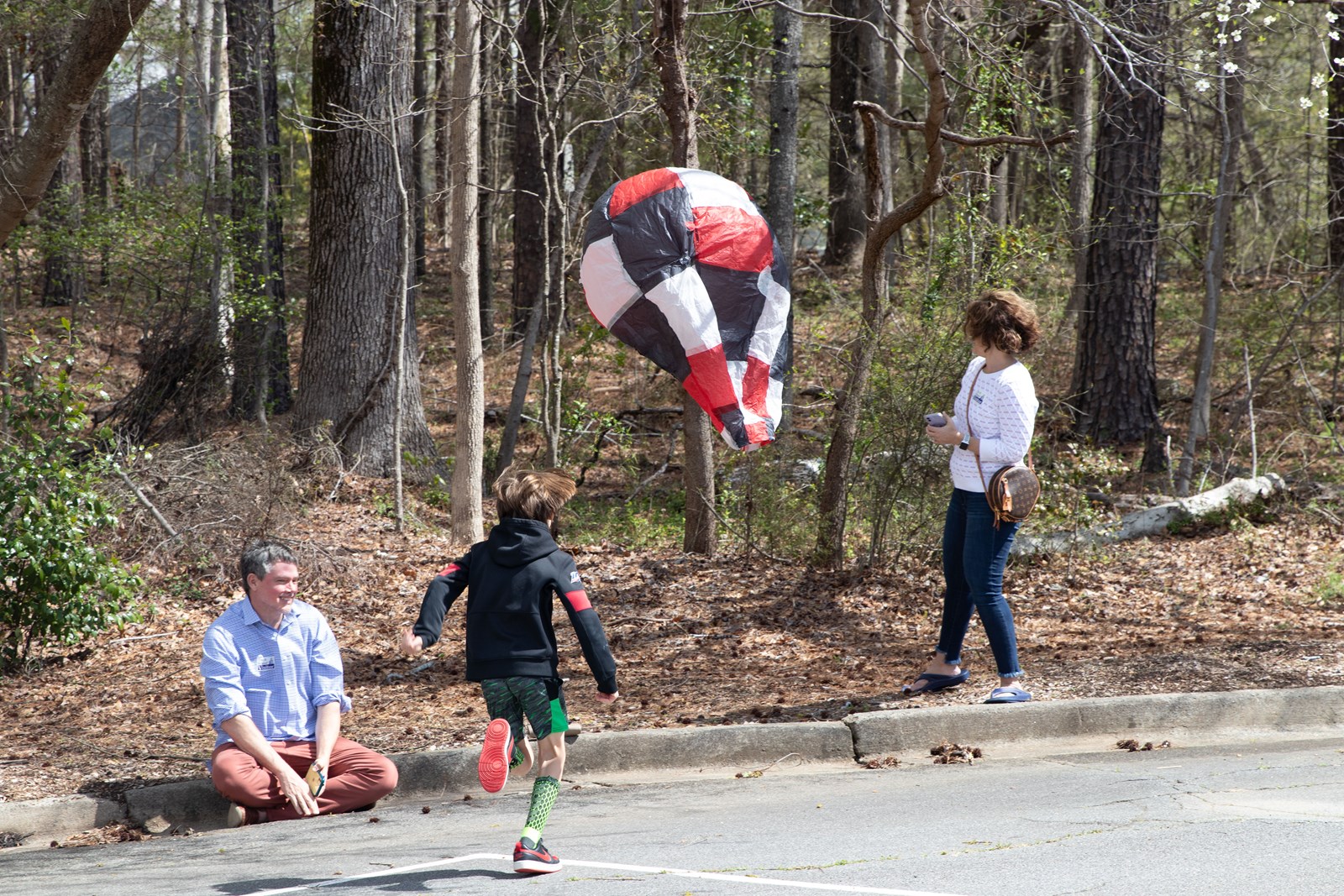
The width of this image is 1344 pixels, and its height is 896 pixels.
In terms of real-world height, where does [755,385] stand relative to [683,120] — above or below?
below

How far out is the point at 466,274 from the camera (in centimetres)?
923

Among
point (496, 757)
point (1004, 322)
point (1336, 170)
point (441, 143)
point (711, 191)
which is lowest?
point (496, 757)

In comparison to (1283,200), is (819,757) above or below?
below

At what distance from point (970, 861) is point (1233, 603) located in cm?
491

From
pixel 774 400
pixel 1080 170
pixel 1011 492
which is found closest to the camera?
pixel 1011 492

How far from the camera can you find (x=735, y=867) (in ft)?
13.8

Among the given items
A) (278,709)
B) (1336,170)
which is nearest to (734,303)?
(278,709)

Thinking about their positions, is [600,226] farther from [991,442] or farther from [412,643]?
[412,643]

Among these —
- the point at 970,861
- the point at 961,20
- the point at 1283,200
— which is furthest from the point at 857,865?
the point at 1283,200

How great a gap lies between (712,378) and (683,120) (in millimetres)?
2136

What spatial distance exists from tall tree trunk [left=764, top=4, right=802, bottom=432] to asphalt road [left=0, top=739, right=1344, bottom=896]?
4985 millimetres

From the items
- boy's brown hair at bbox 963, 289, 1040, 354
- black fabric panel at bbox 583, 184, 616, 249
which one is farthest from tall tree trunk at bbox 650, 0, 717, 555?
boy's brown hair at bbox 963, 289, 1040, 354

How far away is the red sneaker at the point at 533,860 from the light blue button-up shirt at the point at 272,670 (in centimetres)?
146

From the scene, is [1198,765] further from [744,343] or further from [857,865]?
[744,343]
